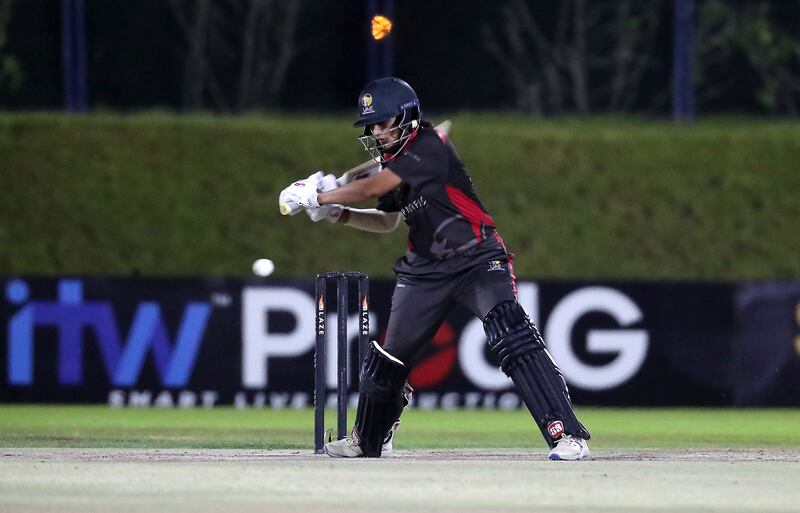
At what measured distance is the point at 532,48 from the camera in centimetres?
1800

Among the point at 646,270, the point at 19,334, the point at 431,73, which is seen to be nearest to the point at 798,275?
the point at 646,270

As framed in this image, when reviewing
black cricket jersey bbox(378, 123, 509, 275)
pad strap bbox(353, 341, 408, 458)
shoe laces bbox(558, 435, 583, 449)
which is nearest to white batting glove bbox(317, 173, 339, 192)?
black cricket jersey bbox(378, 123, 509, 275)

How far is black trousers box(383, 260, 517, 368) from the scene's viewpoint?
8.08 m

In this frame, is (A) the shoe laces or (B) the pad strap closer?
(A) the shoe laces

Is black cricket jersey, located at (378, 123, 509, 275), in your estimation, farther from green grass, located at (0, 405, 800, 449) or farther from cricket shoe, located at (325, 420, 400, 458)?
green grass, located at (0, 405, 800, 449)

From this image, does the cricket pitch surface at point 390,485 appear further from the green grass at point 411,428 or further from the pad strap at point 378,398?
the green grass at point 411,428

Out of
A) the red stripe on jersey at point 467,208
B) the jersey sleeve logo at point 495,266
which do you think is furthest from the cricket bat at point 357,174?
the jersey sleeve logo at point 495,266

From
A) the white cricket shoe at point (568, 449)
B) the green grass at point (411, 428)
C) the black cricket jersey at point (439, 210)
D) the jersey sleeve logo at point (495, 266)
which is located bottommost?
the green grass at point (411, 428)

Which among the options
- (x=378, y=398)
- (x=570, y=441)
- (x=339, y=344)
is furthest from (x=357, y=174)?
(x=570, y=441)

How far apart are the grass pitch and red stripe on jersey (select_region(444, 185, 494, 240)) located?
117 cm

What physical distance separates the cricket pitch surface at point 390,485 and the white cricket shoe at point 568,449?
12 cm

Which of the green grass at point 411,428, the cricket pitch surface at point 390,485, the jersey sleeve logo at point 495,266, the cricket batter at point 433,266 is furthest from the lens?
the green grass at point 411,428

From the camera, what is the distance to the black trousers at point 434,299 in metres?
8.08

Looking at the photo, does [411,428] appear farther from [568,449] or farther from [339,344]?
[568,449]
